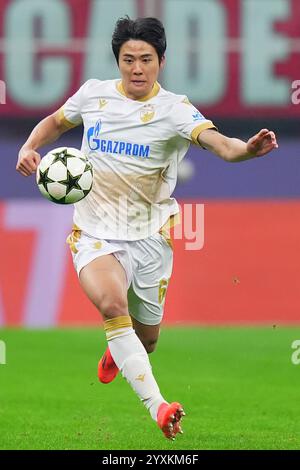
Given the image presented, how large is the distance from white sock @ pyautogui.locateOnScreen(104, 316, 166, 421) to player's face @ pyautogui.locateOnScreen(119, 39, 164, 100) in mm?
1441

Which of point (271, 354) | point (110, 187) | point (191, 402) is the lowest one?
point (271, 354)

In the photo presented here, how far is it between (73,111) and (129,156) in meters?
0.59

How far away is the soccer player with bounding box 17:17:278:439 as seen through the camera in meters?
6.88

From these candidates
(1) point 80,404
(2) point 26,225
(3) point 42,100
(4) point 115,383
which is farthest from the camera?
(3) point 42,100

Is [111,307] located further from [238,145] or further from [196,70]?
[196,70]

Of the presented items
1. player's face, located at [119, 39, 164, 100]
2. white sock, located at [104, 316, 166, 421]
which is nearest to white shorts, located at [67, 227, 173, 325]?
white sock, located at [104, 316, 166, 421]

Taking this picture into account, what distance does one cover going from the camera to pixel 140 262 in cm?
732

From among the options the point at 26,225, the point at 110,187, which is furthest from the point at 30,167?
the point at 26,225

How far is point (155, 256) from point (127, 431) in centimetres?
117

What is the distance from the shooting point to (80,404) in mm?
8930

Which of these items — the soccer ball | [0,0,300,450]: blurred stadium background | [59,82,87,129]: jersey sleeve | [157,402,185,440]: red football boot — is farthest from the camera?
[0,0,300,450]: blurred stadium background

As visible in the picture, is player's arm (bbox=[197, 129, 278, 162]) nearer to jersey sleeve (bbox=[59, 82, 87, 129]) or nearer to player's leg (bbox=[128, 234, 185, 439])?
player's leg (bbox=[128, 234, 185, 439])

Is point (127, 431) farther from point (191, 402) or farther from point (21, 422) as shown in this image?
point (191, 402)

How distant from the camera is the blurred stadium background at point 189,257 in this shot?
330 inches
